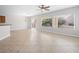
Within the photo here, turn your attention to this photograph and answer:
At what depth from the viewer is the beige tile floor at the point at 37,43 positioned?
2270 mm

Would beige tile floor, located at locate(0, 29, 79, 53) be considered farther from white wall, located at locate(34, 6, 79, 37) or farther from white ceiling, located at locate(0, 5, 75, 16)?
white ceiling, located at locate(0, 5, 75, 16)

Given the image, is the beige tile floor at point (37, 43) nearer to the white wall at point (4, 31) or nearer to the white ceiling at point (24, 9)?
the white wall at point (4, 31)

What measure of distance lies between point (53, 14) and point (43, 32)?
455 millimetres

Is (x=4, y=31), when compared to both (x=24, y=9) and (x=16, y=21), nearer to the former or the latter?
(x=16, y=21)

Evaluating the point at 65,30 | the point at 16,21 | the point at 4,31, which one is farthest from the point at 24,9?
the point at 65,30

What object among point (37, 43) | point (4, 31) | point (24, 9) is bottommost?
point (37, 43)

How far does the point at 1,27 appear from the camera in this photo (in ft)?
7.82

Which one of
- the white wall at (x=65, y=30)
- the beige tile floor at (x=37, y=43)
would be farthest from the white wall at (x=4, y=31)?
the white wall at (x=65, y=30)

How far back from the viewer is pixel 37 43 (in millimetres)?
2369

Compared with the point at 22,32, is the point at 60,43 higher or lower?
lower

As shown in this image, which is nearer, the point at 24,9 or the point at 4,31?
the point at 24,9
